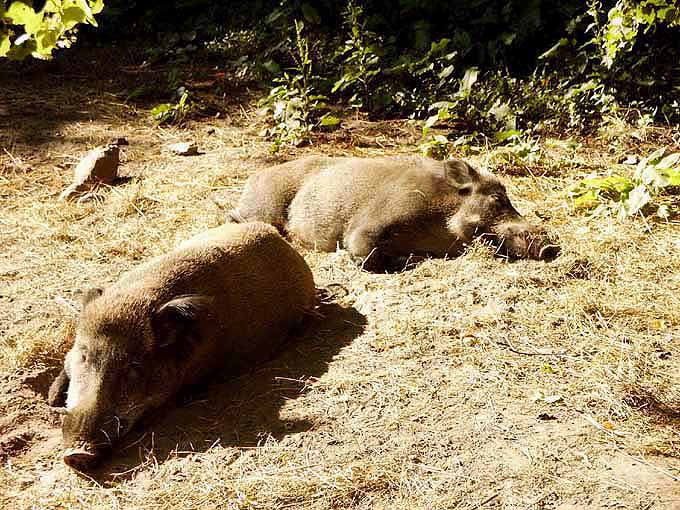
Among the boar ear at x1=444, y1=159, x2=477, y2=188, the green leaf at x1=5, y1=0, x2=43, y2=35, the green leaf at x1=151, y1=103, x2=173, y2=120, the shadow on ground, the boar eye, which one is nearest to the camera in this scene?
the green leaf at x1=5, y1=0, x2=43, y2=35

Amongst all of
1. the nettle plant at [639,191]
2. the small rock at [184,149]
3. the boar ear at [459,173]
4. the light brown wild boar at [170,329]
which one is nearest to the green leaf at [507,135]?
the nettle plant at [639,191]

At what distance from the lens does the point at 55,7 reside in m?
2.25

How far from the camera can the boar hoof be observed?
3482 mm

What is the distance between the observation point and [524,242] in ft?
18.1

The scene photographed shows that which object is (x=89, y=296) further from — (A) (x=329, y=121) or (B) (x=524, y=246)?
(A) (x=329, y=121)

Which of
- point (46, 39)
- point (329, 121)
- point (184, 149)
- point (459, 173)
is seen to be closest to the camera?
point (46, 39)

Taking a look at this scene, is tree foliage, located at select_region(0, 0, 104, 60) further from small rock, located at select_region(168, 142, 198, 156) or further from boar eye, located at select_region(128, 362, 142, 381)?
small rock, located at select_region(168, 142, 198, 156)

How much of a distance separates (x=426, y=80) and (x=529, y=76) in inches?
47.9

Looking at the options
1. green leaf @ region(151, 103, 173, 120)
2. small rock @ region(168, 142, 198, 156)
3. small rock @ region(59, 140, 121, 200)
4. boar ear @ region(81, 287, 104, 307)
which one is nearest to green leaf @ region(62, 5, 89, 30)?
boar ear @ region(81, 287, 104, 307)

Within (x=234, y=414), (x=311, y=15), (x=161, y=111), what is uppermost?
(x=311, y=15)

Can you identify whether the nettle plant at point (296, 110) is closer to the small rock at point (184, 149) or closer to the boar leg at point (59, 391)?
the small rock at point (184, 149)

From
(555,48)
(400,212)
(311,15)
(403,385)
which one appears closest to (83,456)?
(403,385)

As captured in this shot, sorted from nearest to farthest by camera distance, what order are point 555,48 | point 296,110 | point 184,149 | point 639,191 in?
point 639,191, point 184,149, point 296,110, point 555,48

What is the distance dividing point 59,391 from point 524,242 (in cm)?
326
